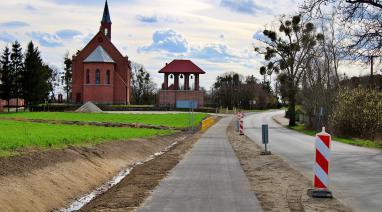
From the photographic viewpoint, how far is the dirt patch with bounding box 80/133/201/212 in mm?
10531

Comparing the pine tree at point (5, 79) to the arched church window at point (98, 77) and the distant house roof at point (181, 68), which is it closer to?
the arched church window at point (98, 77)

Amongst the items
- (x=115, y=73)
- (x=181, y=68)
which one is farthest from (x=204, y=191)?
(x=181, y=68)

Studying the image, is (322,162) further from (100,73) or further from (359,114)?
(100,73)

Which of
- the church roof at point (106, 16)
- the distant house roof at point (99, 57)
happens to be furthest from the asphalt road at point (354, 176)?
the church roof at point (106, 16)

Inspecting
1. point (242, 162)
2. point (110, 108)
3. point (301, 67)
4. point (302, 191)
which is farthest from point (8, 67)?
point (302, 191)

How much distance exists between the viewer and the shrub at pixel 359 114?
121 feet

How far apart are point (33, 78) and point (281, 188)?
8764cm

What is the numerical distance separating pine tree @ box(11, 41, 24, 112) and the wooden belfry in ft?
97.1

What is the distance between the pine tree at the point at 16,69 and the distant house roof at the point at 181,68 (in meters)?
30.5

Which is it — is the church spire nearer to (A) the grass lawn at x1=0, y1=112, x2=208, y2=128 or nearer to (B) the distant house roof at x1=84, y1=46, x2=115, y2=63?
(B) the distant house roof at x1=84, y1=46, x2=115, y2=63

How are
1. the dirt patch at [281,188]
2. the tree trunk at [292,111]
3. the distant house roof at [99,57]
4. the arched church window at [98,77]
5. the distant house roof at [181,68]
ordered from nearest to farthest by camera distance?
the dirt patch at [281,188] → the tree trunk at [292,111] → the arched church window at [98,77] → the distant house roof at [99,57] → the distant house roof at [181,68]

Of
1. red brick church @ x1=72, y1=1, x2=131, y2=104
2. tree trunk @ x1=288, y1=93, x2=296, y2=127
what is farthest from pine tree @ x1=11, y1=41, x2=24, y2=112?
tree trunk @ x1=288, y1=93, x2=296, y2=127

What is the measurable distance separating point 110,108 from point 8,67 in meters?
19.2

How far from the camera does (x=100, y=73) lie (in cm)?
10888
